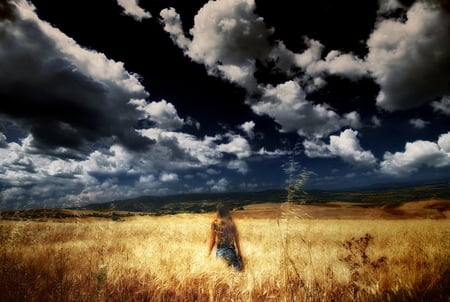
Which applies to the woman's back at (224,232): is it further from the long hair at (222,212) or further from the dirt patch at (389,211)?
the dirt patch at (389,211)

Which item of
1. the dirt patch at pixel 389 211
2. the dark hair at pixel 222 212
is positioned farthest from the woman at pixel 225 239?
the dirt patch at pixel 389 211

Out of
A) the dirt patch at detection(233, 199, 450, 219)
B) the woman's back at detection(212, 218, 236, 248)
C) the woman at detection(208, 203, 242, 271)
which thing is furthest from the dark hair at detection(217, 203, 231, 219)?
the dirt patch at detection(233, 199, 450, 219)

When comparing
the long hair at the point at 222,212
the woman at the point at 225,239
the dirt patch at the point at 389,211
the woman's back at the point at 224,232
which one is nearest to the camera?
the dirt patch at the point at 389,211

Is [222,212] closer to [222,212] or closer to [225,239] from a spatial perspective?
[222,212]

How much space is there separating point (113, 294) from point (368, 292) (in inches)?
156

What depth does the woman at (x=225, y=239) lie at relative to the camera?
22.5 feet

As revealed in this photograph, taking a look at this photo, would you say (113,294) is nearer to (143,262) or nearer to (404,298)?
(143,262)

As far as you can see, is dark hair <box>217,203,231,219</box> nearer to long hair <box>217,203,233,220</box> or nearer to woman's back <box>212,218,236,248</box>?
Result: long hair <box>217,203,233,220</box>

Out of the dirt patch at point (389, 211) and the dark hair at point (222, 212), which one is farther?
the dark hair at point (222, 212)

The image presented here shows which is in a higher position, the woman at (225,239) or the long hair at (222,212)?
the long hair at (222,212)

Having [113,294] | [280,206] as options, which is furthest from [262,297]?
[113,294]

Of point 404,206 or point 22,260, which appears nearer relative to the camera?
point 22,260

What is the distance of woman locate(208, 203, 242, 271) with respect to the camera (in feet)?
22.5

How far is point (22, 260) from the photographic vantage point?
218 inches
